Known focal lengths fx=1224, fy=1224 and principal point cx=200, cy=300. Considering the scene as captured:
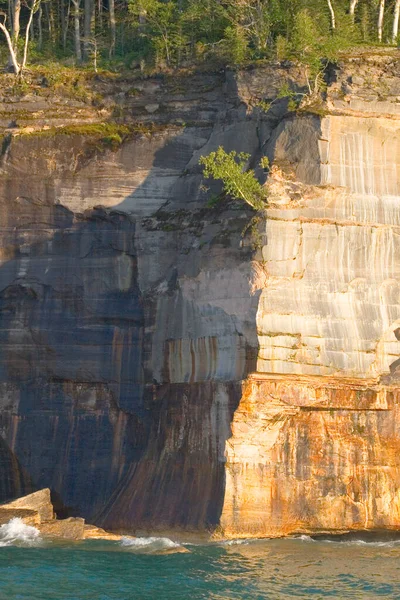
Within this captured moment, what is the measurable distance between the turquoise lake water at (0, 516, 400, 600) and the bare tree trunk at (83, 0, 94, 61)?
20872 millimetres

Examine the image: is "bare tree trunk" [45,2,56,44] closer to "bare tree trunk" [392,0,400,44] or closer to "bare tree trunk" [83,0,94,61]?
"bare tree trunk" [83,0,94,61]

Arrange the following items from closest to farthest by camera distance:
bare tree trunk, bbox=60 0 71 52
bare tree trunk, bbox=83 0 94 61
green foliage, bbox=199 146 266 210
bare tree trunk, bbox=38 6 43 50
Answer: green foliage, bbox=199 146 266 210, bare tree trunk, bbox=83 0 94 61, bare tree trunk, bbox=38 6 43 50, bare tree trunk, bbox=60 0 71 52

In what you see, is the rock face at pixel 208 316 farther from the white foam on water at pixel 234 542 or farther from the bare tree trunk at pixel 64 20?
the bare tree trunk at pixel 64 20

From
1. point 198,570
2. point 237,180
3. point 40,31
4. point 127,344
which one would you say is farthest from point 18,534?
point 40,31

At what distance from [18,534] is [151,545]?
12.9 ft

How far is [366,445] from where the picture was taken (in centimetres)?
3541

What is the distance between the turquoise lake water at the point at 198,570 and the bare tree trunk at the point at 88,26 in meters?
20.9

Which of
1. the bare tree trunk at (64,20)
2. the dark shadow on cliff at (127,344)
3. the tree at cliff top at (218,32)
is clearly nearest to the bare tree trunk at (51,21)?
the tree at cliff top at (218,32)

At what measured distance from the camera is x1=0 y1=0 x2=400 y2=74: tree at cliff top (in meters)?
41.7

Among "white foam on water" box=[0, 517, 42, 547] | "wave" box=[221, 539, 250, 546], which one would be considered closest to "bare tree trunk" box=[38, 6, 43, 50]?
"white foam on water" box=[0, 517, 42, 547]

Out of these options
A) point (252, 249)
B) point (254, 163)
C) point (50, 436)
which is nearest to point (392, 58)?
point (254, 163)

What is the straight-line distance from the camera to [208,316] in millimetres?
36562

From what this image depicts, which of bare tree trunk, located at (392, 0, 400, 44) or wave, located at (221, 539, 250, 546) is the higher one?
bare tree trunk, located at (392, 0, 400, 44)

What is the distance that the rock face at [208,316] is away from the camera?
35.0 meters
